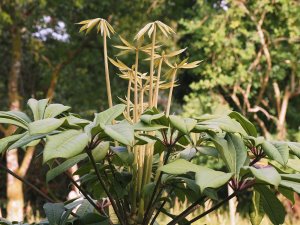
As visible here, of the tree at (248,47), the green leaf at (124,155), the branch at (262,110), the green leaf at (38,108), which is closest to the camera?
the green leaf at (124,155)

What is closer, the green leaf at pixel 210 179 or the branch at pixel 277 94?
the green leaf at pixel 210 179

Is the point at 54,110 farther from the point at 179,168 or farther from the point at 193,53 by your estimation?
the point at 193,53

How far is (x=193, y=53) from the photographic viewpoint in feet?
32.0

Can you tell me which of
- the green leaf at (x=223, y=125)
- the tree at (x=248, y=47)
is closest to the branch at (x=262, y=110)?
the tree at (x=248, y=47)

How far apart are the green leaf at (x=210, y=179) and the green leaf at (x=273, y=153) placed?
13cm

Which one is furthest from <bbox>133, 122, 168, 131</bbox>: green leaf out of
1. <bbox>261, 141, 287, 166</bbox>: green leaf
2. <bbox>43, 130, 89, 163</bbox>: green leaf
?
<bbox>261, 141, 287, 166</bbox>: green leaf

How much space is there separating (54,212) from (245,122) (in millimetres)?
540

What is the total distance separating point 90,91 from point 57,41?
4.79ft

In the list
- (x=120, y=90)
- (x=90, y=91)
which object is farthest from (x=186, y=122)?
(x=90, y=91)

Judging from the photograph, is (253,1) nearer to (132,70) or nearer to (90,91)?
(90,91)

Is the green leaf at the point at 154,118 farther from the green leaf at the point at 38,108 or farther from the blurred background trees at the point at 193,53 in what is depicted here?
the blurred background trees at the point at 193,53

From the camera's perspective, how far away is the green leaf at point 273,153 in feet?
3.49

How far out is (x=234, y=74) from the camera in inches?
372

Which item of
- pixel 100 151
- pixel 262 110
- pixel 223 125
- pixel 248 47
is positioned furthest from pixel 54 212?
pixel 262 110
